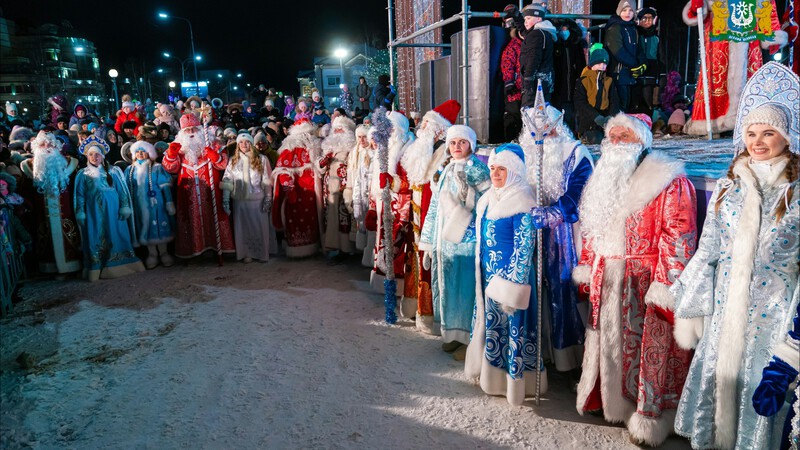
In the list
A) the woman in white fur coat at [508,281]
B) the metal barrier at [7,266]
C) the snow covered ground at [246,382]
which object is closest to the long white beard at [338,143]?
the snow covered ground at [246,382]

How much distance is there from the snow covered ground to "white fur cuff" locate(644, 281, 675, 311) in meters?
0.96

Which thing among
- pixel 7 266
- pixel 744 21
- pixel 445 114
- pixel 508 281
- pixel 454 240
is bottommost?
pixel 7 266

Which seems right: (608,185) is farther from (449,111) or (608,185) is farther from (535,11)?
(535,11)

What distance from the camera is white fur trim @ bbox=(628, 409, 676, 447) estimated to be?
321 cm

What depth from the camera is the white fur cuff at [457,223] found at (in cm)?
436

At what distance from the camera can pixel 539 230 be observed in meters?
3.63

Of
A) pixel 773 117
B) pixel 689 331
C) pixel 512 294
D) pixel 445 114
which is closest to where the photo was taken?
pixel 773 117

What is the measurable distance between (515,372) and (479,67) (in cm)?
496

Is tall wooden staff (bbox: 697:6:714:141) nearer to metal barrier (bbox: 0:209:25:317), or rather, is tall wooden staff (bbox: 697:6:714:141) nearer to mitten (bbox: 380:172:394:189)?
mitten (bbox: 380:172:394:189)

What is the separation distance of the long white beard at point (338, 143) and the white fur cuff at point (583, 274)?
16.4 ft

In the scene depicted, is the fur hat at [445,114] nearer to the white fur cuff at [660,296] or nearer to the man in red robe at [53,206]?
the white fur cuff at [660,296]

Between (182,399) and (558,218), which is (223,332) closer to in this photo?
(182,399)

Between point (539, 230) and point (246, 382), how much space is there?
2624 mm

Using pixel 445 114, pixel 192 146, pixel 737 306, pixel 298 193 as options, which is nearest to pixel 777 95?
pixel 737 306
